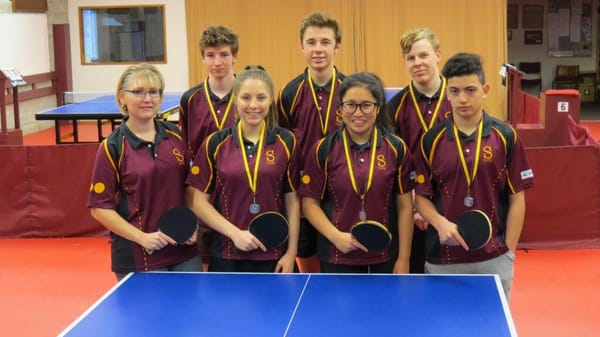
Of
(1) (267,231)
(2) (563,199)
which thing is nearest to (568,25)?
(2) (563,199)

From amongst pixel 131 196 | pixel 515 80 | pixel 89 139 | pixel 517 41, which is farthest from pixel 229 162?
pixel 517 41

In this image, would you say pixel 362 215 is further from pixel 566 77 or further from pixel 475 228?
pixel 566 77

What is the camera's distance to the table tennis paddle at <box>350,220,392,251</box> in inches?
141

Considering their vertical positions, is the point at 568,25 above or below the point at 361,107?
above

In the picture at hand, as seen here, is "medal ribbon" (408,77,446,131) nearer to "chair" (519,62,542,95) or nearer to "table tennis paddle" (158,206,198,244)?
"table tennis paddle" (158,206,198,244)

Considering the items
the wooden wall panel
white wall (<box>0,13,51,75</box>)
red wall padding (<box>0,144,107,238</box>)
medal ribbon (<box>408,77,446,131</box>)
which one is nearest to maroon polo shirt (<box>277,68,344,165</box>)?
medal ribbon (<box>408,77,446,131</box>)

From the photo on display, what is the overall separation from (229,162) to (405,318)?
1249mm

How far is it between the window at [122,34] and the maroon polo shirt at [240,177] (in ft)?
43.7

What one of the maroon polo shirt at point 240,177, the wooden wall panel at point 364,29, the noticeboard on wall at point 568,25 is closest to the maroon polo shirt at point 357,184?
the maroon polo shirt at point 240,177

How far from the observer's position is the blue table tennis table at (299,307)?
303 cm

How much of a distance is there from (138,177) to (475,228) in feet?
5.15

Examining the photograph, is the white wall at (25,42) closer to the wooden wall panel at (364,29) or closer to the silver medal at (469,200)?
the wooden wall panel at (364,29)

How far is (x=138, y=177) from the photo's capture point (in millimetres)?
3812

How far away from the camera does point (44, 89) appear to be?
643 inches
